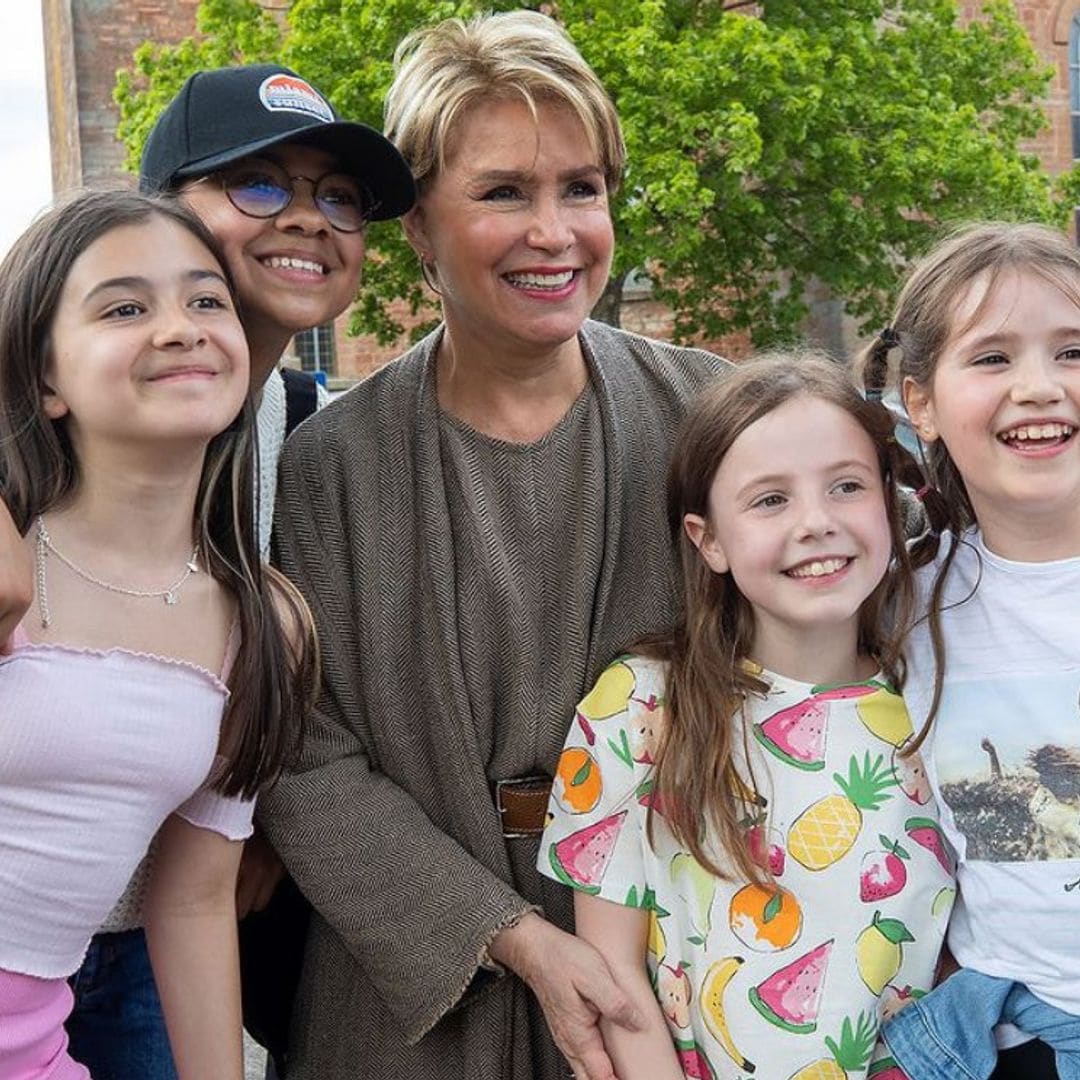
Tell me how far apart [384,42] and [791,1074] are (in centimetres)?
1347

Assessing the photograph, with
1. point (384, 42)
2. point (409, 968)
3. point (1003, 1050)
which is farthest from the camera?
point (384, 42)

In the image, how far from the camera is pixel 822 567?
2.33 metres

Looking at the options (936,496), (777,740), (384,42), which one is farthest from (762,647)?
(384,42)

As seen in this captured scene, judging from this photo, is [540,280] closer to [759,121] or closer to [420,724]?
[420,724]

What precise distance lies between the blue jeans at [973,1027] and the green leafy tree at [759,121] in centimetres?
1202

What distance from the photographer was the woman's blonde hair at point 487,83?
259cm

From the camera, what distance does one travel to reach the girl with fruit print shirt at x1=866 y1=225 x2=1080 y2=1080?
6.89ft

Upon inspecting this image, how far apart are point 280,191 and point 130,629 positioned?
2.69 feet

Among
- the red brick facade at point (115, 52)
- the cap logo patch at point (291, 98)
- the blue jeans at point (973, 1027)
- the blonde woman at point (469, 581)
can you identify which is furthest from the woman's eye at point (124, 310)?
the red brick facade at point (115, 52)

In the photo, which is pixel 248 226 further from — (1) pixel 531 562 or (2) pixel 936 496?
(2) pixel 936 496

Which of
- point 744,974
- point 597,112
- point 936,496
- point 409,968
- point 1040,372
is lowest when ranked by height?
point 409,968

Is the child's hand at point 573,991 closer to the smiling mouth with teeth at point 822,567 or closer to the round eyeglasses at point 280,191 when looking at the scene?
the smiling mouth with teeth at point 822,567

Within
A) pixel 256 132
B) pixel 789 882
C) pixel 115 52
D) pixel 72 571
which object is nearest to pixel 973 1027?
pixel 789 882

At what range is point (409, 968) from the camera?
249 centimetres
